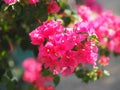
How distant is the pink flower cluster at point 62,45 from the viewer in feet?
5.15

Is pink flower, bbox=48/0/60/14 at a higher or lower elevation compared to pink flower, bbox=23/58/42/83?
higher

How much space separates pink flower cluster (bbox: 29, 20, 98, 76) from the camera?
1570 millimetres

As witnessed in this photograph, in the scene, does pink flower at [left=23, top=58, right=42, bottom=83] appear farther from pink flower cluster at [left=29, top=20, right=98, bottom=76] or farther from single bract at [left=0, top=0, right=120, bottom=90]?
pink flower cluster at [left=29, top=20, right=98, bottom=76]

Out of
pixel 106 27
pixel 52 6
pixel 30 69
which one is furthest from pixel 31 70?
pixel 52 6

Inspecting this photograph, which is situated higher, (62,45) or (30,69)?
(30,69)

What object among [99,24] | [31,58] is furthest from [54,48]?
[31,58]

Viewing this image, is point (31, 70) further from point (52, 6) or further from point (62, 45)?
point (62, 45)

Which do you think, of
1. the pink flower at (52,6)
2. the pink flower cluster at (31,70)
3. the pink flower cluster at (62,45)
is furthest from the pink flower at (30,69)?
the pink flower cluster at (62,45)

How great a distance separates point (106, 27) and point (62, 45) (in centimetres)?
68

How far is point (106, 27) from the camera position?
2195 mm

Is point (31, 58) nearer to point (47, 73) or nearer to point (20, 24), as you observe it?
point (20, 24)

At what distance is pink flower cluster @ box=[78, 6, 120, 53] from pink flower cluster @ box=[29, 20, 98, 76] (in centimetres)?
48

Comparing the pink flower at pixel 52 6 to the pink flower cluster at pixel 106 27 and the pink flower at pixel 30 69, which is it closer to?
the pink flower cluster at pixel 106 27

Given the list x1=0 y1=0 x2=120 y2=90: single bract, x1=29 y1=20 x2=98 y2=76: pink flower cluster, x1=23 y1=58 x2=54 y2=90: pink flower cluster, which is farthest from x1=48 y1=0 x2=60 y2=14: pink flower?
x1=23 y1=58 x2=54 y2=90: pink flower cluster
